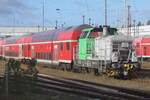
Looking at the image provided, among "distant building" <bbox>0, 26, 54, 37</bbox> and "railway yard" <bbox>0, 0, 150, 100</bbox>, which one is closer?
"railway yard" <bbox>0, 0, 150, 100</bbox>

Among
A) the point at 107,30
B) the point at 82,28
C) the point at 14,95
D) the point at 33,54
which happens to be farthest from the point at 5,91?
the point at 33,54

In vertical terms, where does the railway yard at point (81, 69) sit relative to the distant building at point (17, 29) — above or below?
below

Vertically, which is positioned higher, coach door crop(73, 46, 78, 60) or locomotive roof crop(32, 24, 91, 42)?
locomotive roof crop(32, 24, 91, 42)

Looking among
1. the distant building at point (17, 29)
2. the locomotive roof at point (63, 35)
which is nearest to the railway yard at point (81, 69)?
the locomotive roof at point (63, 35)

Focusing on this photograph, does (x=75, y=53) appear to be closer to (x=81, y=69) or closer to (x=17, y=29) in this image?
(x=81, y=69)

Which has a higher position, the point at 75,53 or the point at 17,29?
the point at 17,29

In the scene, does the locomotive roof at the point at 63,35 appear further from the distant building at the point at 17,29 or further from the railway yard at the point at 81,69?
the distant building at the point at 17,29

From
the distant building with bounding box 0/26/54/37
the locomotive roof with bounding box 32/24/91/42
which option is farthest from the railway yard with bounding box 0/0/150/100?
the distant building with bounding box 0/26/54/37

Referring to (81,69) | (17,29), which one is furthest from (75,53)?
(17,29)

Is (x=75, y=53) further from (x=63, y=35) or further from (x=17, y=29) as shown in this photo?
(x=17, y=29)

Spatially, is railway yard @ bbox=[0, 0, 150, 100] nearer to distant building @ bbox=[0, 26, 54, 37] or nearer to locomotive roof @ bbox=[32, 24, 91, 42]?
locomotive roof @ bbox=[32, 24, 91, 42]

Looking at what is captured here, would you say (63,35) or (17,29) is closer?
(63,35)

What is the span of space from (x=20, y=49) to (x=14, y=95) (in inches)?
1431

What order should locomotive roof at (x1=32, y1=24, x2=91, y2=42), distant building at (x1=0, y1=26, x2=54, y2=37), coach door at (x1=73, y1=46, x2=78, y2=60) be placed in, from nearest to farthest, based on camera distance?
coach door at (x1=73, y1=46, x2=78, y2=60), locomotive roof at (x1=32, y1=24, x2=91, y2=42), distant building at (x1=0, y1=26, x2=54, y2=37)
